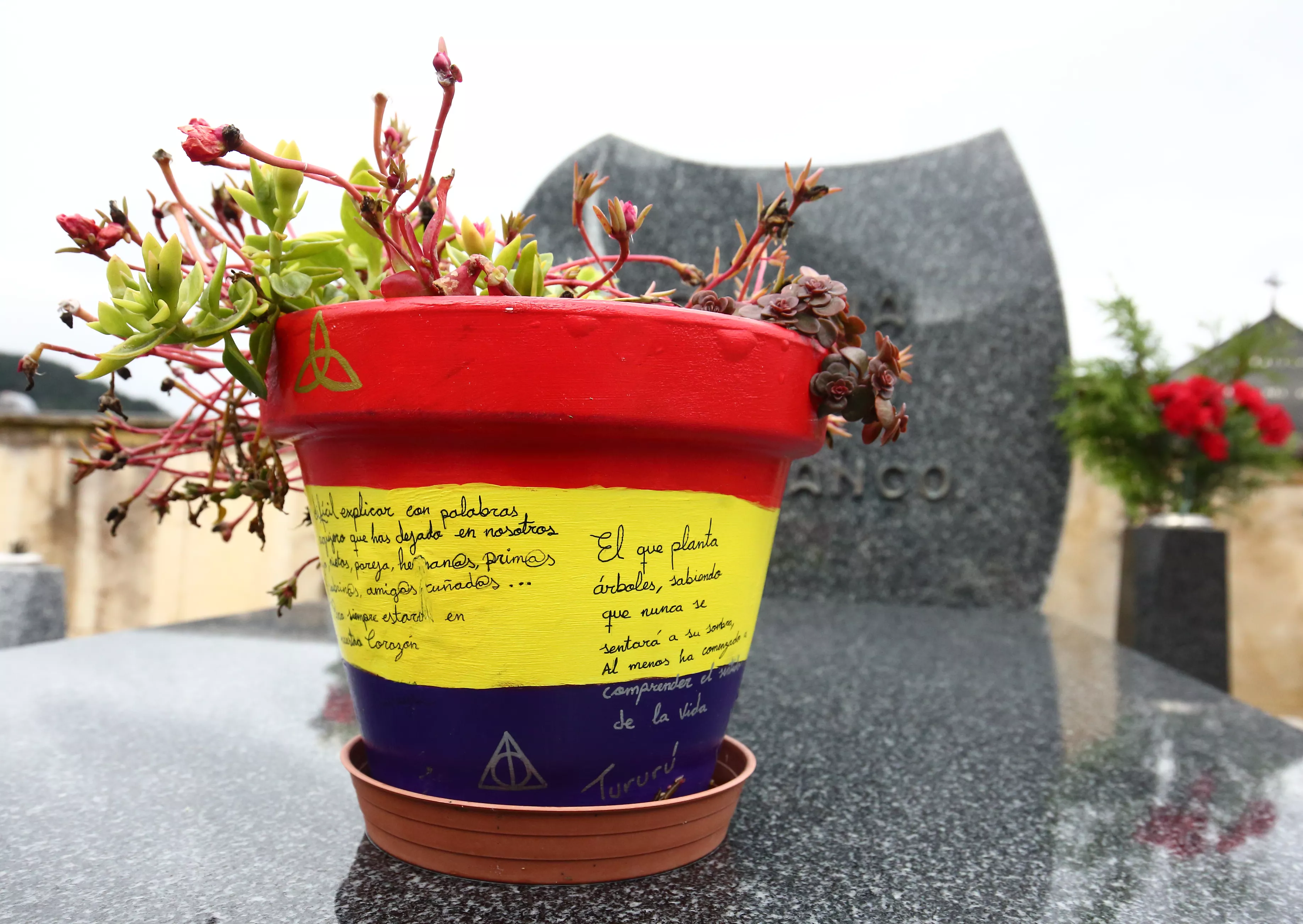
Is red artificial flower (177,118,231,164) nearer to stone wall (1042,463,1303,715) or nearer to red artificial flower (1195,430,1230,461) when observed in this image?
red artificial flower (1195,430,1230,461)

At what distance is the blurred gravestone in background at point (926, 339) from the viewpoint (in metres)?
2.38

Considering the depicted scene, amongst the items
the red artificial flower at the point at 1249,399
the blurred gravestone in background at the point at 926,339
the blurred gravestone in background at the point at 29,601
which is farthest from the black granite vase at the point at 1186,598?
the blurred gravestone in background at the point at 29,601

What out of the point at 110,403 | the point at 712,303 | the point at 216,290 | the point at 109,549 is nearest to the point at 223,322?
the point at 216,290

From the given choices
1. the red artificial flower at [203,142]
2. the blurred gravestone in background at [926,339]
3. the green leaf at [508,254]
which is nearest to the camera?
the red artificial flower at [203,142]

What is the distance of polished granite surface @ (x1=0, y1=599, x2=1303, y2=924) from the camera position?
49cm

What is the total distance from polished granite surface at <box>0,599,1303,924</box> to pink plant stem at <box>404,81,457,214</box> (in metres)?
0.37

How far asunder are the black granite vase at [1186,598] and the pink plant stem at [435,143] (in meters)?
3.01

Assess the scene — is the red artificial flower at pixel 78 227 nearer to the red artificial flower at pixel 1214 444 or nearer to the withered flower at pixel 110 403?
the withered flower at pixel 110 403

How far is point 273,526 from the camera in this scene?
3.93 m

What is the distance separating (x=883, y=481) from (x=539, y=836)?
2.04 metres

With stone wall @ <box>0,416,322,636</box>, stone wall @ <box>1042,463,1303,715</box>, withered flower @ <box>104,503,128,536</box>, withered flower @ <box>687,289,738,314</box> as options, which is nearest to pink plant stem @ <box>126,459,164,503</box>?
withered flower @ <box>104,503,128,536</box>

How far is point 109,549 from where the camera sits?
4.07 meters

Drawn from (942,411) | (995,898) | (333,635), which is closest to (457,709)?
(995,898)

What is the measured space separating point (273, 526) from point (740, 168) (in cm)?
262
